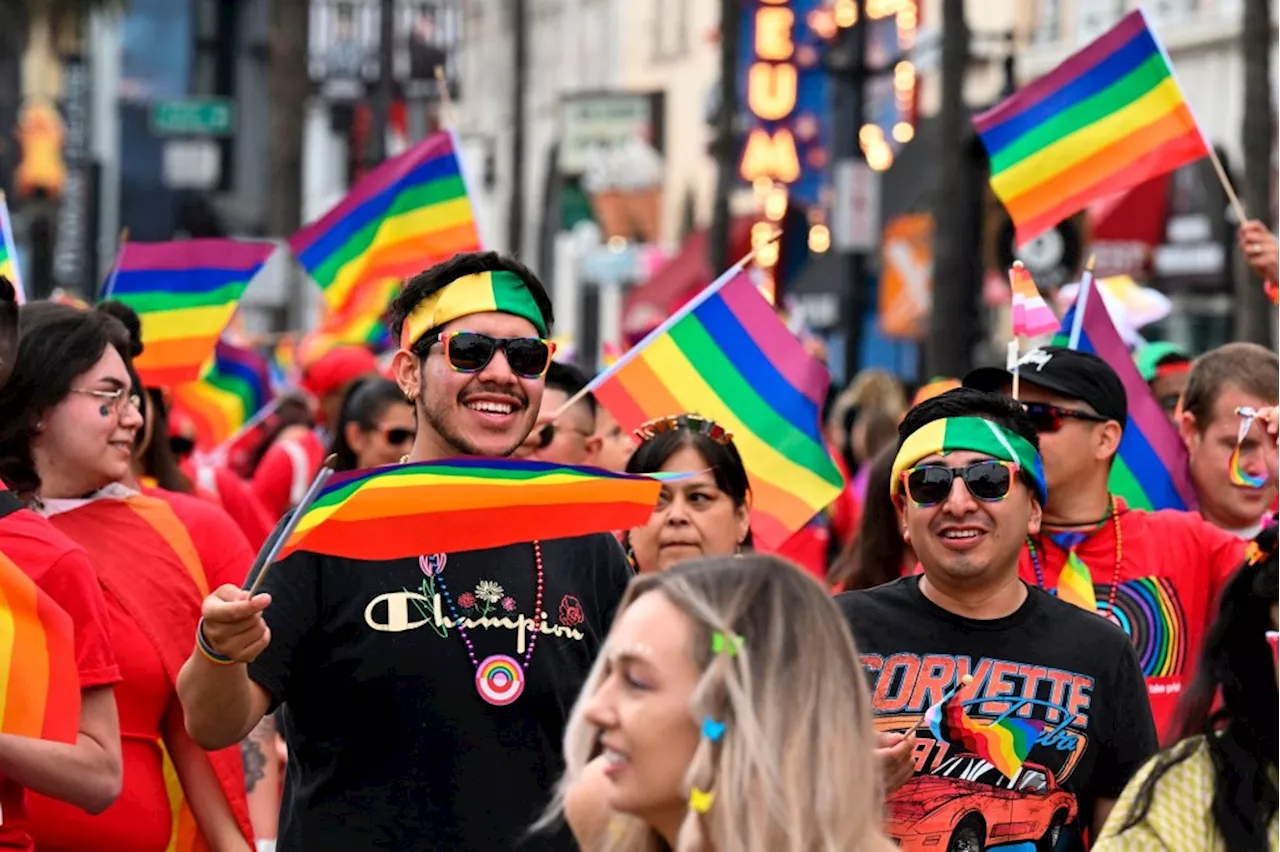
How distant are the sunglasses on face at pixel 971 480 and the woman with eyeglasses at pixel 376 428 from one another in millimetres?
4247

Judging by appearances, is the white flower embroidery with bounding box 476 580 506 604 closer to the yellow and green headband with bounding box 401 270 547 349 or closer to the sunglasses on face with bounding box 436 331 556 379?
the sunglasses on face with bounding box 436 331 556 379

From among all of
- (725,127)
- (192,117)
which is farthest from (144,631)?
(192,117)

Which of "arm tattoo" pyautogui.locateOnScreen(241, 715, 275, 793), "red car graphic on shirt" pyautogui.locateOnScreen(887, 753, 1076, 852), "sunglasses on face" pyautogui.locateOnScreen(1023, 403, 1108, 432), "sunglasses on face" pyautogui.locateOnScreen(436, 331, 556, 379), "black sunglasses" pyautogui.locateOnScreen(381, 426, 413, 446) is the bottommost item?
"arm tattoo" pyautogui.locateOnScreen(241, 715, 275, 793)

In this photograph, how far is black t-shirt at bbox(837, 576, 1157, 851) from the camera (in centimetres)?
515

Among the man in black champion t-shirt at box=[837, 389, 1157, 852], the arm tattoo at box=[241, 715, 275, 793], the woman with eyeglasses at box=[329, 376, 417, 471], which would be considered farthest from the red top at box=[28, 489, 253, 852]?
the woman with eyeglasses at box=[329, 376, 417, 471]

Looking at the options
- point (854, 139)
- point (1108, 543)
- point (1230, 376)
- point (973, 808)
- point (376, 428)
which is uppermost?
point (854, 139)

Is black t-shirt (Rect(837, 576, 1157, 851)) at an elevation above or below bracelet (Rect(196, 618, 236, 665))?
below

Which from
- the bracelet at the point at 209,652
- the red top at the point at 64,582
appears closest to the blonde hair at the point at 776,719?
the bracelet at the point at 209,652

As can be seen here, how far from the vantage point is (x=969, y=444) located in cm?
540

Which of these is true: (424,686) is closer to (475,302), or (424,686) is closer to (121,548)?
(475,302)

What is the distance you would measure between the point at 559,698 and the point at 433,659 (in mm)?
249

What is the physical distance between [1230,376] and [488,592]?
3.06 metres

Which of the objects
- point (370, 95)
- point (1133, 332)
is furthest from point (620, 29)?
point (1133, 332)

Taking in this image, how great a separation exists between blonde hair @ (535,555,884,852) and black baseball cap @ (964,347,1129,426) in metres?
3.00
